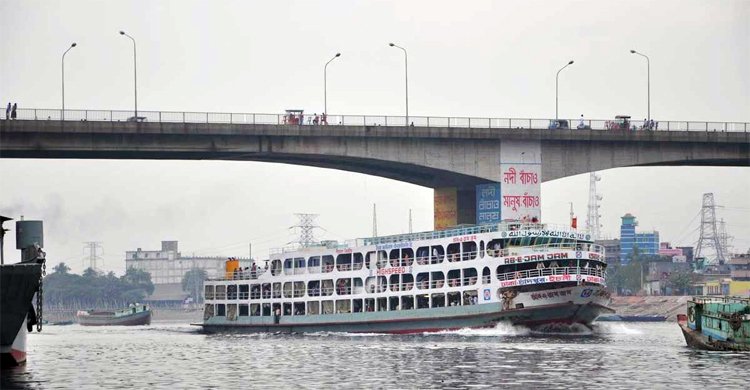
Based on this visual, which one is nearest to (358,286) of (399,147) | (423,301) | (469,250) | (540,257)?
(423,301)

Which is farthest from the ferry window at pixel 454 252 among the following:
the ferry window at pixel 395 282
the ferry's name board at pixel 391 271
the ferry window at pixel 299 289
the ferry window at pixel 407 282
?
the ferry window at pixel 299 289

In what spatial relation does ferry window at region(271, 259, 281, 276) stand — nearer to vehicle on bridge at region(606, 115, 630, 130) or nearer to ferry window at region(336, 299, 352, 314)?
ferry window at region(336, 299, 352, 314)

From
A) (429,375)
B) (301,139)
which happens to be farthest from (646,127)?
(429,375)

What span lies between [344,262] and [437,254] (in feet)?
27.9

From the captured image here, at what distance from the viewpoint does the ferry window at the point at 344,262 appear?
96.2 meters

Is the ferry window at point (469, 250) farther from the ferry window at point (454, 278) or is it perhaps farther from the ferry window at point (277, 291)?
the ferry window at point (277, 291)

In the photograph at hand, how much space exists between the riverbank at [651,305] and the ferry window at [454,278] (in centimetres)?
8894

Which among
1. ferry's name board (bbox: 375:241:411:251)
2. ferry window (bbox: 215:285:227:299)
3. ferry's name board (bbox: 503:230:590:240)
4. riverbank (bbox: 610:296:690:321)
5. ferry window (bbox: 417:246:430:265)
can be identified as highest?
ferry's name board (bbox: 503:230:590:240)

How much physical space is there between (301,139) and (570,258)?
69.0 feet

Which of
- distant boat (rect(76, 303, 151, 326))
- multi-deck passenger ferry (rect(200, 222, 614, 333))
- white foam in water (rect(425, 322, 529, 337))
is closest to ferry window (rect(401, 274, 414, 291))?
multi-deck passenger ferry (rect(200, 222, 614, 333))

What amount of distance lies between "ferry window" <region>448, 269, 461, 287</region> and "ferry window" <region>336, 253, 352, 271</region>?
350 inches

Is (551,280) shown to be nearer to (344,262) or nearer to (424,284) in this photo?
(424,284)

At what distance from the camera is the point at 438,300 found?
90.5 m

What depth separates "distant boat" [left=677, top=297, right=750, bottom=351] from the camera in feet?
222
